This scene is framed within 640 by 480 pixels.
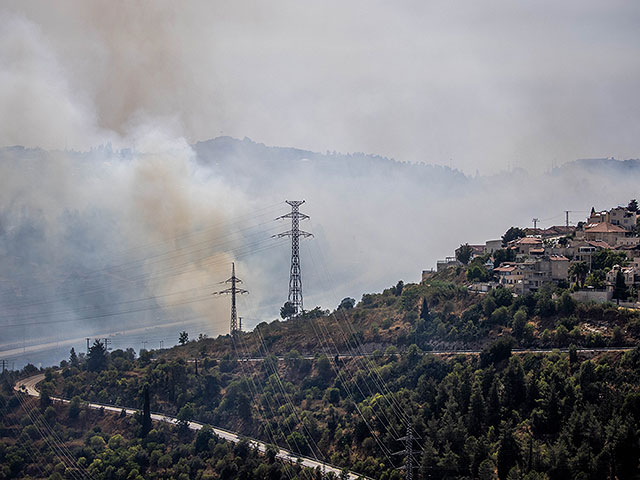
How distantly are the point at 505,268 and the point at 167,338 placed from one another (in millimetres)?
36457

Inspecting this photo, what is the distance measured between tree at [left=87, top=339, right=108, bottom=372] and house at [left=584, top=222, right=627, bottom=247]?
30.3m

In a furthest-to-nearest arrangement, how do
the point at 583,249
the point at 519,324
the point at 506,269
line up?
the point at 506,269 → the point at 583,249 → the point at 519,324

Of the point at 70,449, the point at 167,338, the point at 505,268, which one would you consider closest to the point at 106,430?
the point at 70,449

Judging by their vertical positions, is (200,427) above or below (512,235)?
below

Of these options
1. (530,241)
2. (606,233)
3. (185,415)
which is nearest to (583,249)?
(606,233)

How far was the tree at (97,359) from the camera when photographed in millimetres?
45344

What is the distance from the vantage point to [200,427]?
123 feet

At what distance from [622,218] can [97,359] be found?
3334 centimetres

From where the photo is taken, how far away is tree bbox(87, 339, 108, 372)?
45.3 meters

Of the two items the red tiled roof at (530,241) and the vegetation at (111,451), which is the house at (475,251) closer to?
the red tiled roof at (530,241)

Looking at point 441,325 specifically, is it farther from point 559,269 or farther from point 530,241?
point 530,241

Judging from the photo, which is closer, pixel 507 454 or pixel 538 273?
pixel 507 454

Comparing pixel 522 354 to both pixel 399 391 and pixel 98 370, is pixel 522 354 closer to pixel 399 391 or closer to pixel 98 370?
pixel 399 391

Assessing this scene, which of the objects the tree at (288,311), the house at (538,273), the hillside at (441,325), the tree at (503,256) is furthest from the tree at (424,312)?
the tree at (288,311)
